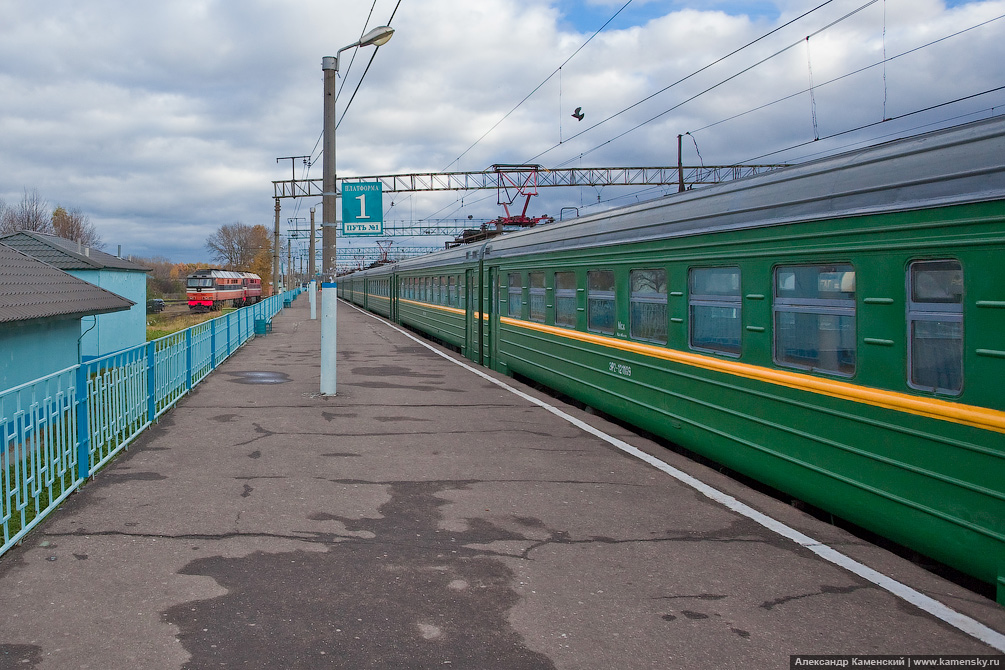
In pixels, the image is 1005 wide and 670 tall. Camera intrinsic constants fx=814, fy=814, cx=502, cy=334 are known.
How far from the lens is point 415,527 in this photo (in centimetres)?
598

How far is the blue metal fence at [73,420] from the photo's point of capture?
5812 mm

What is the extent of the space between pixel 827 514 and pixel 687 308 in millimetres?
2445

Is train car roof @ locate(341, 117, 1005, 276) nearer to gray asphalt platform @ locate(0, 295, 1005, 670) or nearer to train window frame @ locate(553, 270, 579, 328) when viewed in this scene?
train window frame @ locate(553, 270, 579, 328)

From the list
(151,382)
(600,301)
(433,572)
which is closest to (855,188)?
(433,572)

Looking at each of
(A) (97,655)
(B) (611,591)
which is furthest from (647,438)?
(A) (97,655)

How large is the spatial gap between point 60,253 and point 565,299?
14002 millimetres

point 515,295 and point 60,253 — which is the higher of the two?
point 60,253

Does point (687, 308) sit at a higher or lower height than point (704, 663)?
higher

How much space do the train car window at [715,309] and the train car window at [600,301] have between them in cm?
198

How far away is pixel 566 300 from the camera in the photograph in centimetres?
1159

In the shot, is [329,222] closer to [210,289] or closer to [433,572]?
[433,572]

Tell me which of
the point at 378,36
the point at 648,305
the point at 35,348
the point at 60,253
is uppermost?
the point at 378,36

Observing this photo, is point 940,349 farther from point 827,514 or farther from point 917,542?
point 827,514

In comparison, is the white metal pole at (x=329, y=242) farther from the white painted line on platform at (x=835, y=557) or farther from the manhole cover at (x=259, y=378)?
the white painted line on platform at (x=835, y=557)
